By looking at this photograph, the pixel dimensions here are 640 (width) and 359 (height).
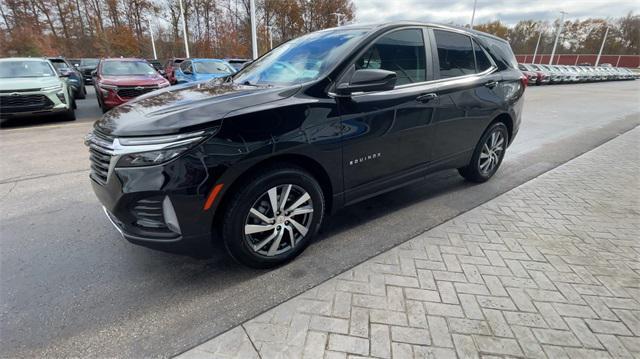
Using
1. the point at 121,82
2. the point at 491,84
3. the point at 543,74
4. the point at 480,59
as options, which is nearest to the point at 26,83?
the point at 121,82

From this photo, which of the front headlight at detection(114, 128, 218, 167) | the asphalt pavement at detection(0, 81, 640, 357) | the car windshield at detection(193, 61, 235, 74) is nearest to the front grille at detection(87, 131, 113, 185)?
the front headlight at detection(114, 128, 218, 167)

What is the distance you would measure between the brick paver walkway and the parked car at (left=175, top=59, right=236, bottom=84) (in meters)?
9.56

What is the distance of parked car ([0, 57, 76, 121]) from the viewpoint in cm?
722

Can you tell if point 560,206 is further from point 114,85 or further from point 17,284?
point 114,85

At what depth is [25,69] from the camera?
817 centimetres

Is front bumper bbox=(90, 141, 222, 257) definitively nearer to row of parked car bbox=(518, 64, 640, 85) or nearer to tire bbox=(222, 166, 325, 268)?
tire bbox=(222, 166, 325, 268)

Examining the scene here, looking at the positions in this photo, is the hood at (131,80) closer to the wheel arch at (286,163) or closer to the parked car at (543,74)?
the wheel arch at (286,163)

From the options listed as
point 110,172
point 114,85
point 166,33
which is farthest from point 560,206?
point 166,33

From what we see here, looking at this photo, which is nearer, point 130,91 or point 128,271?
point 128,271

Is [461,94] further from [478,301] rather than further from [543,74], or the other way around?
[543,74]

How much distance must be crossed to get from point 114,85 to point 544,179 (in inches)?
378

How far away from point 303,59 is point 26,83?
7855 millimetres

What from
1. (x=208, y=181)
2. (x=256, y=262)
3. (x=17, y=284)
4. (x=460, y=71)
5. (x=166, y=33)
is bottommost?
(x=17, y=284)

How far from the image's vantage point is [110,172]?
6.91 feet
